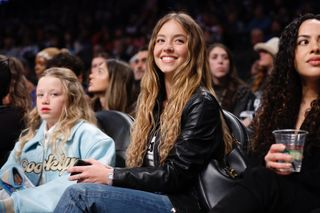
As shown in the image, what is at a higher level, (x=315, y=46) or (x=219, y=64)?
(x=315, y=46)

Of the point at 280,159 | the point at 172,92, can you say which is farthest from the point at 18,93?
the point at 280,159

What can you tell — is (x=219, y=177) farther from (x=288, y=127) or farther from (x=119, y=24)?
(x=119, y=24)

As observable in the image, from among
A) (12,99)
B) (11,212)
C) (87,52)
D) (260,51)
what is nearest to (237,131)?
(11,212)

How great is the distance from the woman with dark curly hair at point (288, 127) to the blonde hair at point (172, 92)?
0.25 meters

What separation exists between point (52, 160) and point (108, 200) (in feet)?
2.71

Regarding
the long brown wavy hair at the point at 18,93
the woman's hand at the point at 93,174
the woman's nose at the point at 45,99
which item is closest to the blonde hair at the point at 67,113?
the woman's nose at the point at 45,99

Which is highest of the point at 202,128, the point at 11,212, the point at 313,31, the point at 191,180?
the point at 313,31

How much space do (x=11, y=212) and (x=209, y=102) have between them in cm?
110

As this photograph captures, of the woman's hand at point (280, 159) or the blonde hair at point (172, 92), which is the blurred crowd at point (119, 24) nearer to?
the blonde hair at point (172, 92)

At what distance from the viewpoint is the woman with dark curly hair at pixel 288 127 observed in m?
2.22

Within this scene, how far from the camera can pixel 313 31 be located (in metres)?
2.62

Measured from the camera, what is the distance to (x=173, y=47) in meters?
2.90

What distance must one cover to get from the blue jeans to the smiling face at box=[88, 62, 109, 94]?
2.14 meters

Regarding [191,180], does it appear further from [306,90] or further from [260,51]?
[260,51]
